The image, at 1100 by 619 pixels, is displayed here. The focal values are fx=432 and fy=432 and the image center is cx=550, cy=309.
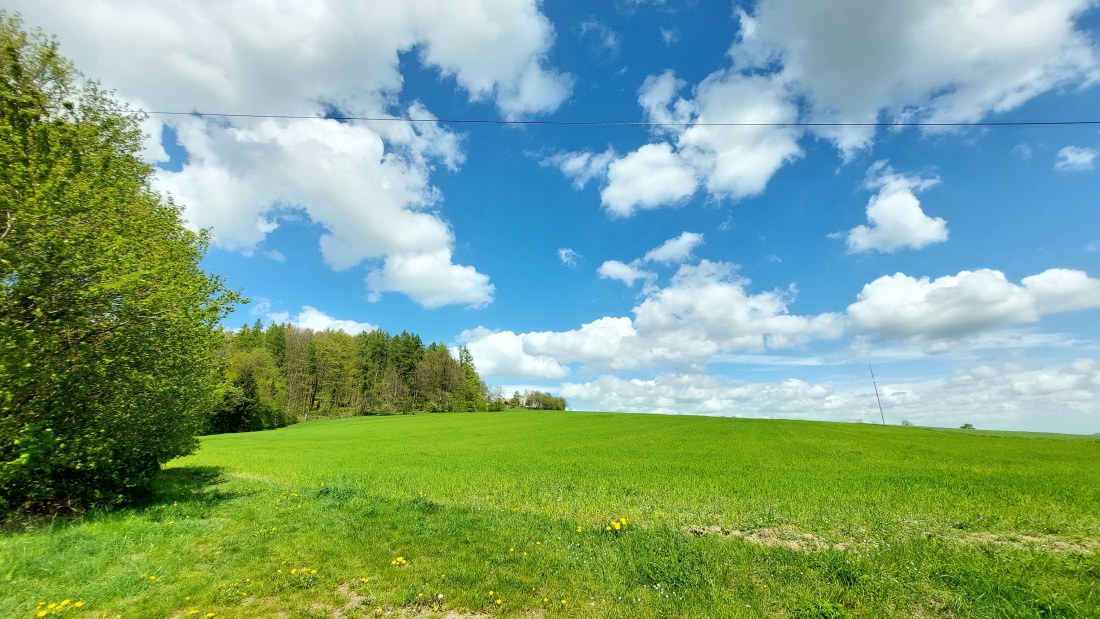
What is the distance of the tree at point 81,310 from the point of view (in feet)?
30.2

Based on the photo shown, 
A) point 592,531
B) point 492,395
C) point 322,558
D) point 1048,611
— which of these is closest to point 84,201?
point 322,558

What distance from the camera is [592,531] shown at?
939 centimetres

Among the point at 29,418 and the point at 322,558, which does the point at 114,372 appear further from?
the point at 322,558

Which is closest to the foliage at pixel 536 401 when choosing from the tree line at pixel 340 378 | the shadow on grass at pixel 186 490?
the tree line at pixel 340 378

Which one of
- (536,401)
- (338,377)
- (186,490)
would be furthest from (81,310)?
(536,401)

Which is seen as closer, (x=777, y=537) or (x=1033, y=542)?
(x=1033, y=542)

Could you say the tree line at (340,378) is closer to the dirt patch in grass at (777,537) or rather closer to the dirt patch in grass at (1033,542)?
the dirt patch in grass at (777,537)

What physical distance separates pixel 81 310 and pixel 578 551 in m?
12.6

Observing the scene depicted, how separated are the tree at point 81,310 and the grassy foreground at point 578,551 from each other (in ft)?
5.59

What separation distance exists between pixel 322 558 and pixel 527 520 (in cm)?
438

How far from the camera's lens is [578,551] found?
7.98 m

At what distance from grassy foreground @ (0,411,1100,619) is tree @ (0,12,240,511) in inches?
67.1

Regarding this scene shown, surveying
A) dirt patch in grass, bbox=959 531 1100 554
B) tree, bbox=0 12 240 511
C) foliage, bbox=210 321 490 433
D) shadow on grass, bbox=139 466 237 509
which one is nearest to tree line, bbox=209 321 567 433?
foliage, bbox=210 321 490 433

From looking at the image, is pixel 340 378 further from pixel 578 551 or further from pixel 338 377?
pixel 578 551
